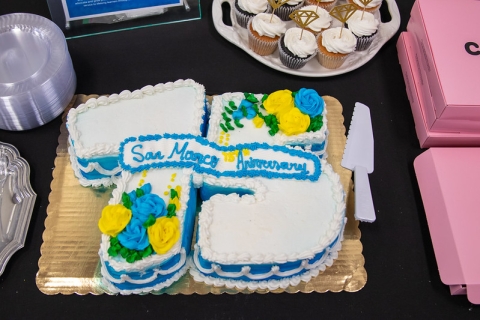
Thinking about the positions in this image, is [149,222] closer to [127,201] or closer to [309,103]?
[127,201]

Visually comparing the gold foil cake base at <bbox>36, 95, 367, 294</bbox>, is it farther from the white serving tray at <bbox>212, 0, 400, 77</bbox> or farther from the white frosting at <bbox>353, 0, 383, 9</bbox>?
the white frosting at <bbox>353, 0, 383, 9</bbox>

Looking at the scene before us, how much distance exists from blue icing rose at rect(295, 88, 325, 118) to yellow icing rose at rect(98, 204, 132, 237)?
0.78 metres

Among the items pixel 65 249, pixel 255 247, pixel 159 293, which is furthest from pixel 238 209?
pixel 65 249

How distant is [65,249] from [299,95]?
3.53 feet

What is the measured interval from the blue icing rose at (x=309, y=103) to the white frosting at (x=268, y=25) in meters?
0.41

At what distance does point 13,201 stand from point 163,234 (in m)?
0.72

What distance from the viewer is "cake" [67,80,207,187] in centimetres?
191

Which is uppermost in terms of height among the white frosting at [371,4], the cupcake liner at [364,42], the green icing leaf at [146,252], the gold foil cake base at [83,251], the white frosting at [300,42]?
the white frosting at [371,4]

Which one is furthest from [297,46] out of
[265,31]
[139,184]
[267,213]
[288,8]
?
[139,184]

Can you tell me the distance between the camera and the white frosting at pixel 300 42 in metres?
2.21

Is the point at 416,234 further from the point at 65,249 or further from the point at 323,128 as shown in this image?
the point at 65,249

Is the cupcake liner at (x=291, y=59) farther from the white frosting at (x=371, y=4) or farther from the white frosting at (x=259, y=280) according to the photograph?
the white frosting at (x=259, y=280)

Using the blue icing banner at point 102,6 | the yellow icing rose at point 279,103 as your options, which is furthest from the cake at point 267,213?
the blue icing banner at point 102,6

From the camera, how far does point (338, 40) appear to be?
222 cm
